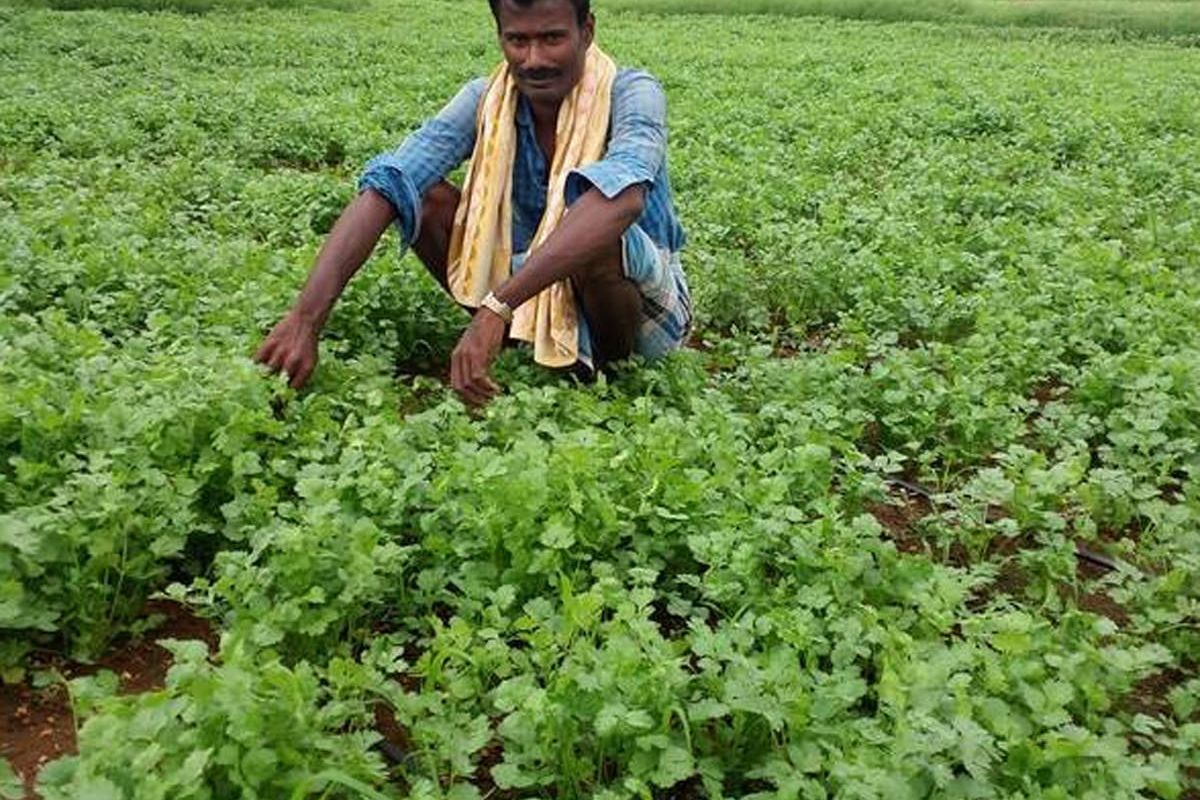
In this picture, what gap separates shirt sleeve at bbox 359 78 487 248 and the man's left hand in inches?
25.5

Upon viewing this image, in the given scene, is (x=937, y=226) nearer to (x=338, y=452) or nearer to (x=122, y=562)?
(x=338, y=452)

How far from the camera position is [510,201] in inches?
180

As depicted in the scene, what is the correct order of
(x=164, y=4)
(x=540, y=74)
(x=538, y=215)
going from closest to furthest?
(x=540, y=74) → (x=538, y=215) → (x=164, y=4)

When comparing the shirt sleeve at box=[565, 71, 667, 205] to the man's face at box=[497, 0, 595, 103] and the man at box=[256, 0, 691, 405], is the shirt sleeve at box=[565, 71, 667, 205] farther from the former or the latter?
the man's face at box=[497, 0, 595, 103]

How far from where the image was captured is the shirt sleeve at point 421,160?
4262mm

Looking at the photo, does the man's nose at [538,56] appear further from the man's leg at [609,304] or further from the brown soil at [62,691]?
the brown soil at [62,691]

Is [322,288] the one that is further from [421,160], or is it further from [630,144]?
[630,144]

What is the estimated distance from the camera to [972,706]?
246cm

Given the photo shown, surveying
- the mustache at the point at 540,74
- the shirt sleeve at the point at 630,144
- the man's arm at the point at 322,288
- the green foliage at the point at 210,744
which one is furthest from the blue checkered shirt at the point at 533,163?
the green foliage at the point at 210,744

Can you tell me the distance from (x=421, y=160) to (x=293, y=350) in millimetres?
945

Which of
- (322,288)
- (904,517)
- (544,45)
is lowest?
(904,517)

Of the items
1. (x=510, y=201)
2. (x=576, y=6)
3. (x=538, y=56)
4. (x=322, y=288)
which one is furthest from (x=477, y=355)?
(x=576, y=6)

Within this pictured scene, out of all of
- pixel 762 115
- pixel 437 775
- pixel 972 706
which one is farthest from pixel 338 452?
pixel 762 115

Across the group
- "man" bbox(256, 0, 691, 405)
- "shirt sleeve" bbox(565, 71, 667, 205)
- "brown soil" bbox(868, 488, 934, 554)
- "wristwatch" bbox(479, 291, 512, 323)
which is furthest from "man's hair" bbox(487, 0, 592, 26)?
"brown soil" bbox(868, 488, 934, 554)
